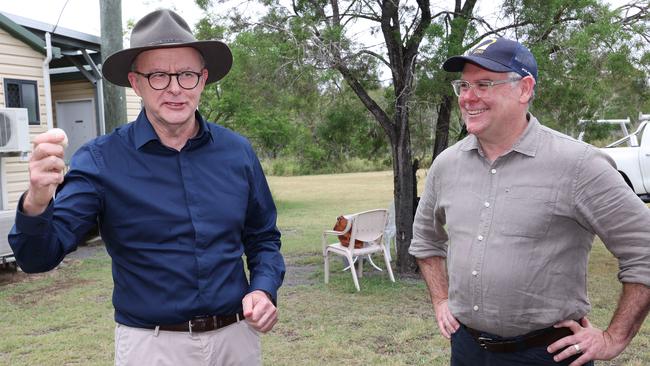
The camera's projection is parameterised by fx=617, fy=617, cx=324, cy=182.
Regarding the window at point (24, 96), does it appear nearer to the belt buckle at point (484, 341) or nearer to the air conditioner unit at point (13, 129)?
the air conditioner unit at point (13, 129)

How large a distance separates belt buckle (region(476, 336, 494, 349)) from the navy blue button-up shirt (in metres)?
0.87

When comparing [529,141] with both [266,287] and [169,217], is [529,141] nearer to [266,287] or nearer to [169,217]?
[266,287]

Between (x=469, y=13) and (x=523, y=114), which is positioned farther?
(x=469, y=13)

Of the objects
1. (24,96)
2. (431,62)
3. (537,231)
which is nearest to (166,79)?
(537,231)

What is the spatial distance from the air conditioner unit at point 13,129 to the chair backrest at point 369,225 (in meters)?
5.82

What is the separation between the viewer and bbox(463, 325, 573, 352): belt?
93.2 inches

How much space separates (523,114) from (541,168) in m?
0.27

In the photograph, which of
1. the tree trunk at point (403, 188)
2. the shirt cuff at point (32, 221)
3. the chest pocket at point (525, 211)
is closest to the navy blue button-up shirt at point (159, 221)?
the shirt cuff at point (32, 221)

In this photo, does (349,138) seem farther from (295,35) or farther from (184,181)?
(184,181)

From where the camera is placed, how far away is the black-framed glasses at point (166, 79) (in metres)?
Answer: 2.24

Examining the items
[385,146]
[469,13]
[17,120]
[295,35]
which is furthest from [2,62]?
[469,13]

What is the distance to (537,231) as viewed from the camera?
7.70 ft

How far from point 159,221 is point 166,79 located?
0.52m

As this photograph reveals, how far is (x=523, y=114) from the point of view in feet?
8.30
